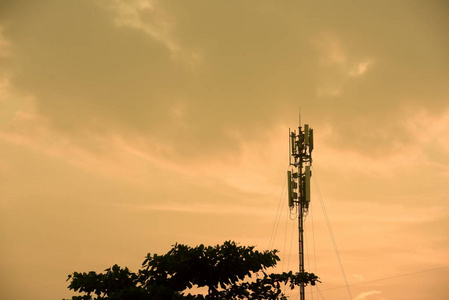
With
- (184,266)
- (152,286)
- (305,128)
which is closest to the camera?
(152,286)

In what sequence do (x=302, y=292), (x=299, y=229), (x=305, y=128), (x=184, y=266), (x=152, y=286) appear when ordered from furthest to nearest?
(x=305, y=128)
(x=299, y=229)
(x=302, y=292)
(x=184, y=266)
(x=152, y=286)

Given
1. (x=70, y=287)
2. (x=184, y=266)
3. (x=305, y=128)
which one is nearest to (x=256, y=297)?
(x=184, y=266)

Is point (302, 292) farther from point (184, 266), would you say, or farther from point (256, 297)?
point (184, 266)

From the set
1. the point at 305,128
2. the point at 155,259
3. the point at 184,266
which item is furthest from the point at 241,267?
the point at 305,128

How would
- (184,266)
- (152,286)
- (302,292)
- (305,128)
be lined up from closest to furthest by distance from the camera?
(152,286)
(184,266)
(302,292)
(305,128)

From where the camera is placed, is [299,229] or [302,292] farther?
[299,229]

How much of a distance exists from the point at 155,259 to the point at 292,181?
13077mm

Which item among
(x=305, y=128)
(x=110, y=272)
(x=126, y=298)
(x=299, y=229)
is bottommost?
(x=126, y=298)

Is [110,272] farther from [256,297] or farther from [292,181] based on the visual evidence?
[292,181]

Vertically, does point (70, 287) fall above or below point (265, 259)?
below

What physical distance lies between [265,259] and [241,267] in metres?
1.46

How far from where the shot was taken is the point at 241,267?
26.0m

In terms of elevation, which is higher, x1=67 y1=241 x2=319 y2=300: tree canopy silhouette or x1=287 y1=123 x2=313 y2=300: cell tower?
x1=287 y1=123 x2=313 y2=300: cell tower

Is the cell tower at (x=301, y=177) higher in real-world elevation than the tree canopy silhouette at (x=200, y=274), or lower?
higher
